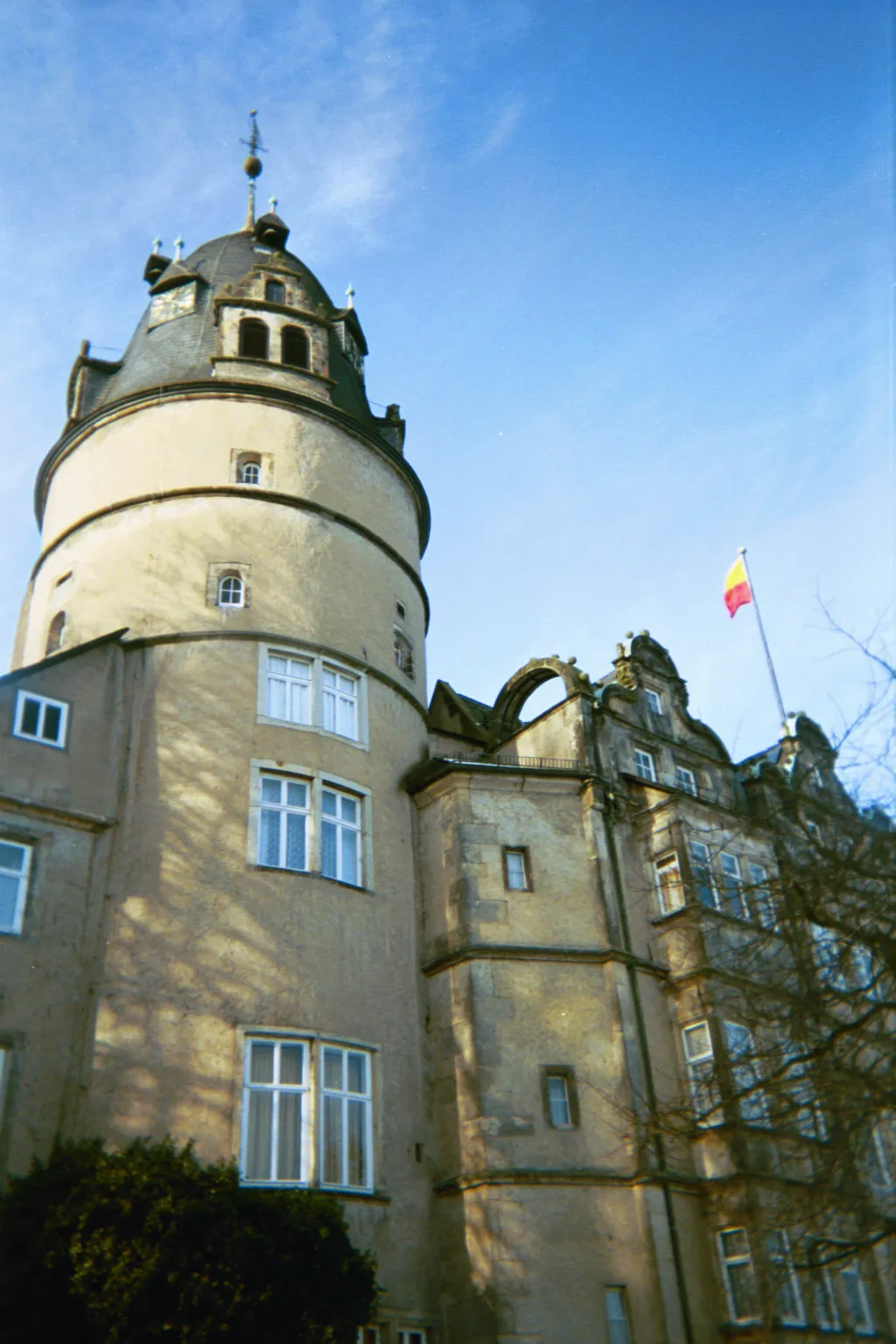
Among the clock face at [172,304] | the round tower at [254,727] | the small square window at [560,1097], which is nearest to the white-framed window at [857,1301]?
the small square window at [560,1097]

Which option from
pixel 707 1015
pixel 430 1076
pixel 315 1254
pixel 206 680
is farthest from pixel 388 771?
pixel 315 1254

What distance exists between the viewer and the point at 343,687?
23.7 metres

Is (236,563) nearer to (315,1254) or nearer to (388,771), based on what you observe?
(388,771)

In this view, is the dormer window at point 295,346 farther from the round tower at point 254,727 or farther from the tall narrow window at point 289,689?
the tall narrow window at point 289,689

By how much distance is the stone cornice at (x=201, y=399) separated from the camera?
1017 inches

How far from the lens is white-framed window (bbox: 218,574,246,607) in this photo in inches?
918

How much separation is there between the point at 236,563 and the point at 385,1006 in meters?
8.87

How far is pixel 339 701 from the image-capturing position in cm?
2336

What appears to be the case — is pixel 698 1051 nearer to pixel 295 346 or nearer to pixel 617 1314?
pixel 617 1314

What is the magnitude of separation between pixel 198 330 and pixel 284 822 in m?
12.6

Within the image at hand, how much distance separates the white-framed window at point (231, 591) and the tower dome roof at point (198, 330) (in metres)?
5.02

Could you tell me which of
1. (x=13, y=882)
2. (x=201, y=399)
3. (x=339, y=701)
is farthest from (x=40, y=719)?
(x=201, y=399)

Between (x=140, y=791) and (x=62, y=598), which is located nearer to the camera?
(x=140, y=791)

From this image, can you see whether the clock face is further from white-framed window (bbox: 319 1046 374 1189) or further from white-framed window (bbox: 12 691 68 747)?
white-framed window (bbox: 319 1046 374 1189)
